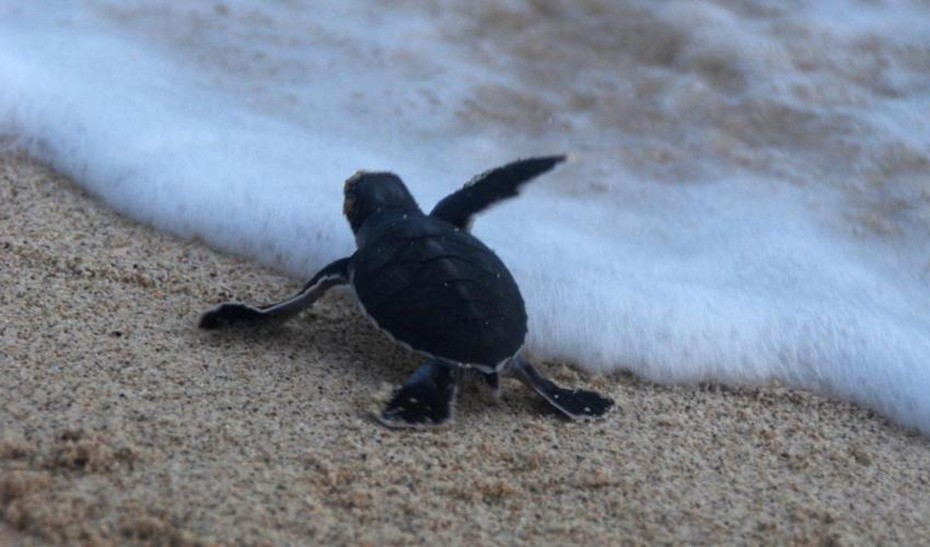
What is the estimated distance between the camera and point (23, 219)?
2514 millimetres

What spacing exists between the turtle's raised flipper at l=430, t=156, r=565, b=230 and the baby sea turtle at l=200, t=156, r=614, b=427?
165 mm

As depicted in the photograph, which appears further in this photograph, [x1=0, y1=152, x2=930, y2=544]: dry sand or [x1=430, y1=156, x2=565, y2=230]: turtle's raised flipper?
[x1=430, y1=156, x2=565, y2=230]: turtle's raised flipper

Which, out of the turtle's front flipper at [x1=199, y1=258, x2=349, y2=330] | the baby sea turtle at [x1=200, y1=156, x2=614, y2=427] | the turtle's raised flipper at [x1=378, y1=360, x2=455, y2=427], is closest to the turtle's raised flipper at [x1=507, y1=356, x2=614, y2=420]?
the baby sea turtle at [x1=200, y1=156, x2=614, y2=427]

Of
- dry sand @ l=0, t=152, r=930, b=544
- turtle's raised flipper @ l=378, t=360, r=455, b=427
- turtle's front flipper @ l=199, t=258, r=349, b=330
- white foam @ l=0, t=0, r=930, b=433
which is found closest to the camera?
dry sand @ l=0, t=152, r=930, b=544

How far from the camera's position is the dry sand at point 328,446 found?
1.54 m

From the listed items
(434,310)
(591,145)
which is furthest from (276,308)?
(591,145)

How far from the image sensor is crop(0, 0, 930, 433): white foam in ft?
7.95

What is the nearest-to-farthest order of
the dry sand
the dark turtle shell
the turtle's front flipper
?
the dry sand
the dark turtle shell
the turtle's front flipper

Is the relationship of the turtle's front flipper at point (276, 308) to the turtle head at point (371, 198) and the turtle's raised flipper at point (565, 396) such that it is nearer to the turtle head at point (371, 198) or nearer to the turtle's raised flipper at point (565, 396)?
the turtle head at point (371, 198)

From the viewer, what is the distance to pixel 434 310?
6.72ft

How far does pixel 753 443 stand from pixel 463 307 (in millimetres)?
625

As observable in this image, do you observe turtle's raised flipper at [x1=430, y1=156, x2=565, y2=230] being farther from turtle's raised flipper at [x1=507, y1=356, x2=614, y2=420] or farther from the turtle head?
turtle's raised flipper at [x1=507, y1=356, x2=614, y2=420]

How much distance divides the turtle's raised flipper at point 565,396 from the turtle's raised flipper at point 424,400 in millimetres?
145

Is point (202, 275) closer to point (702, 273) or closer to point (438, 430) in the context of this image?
point (438, 430)
